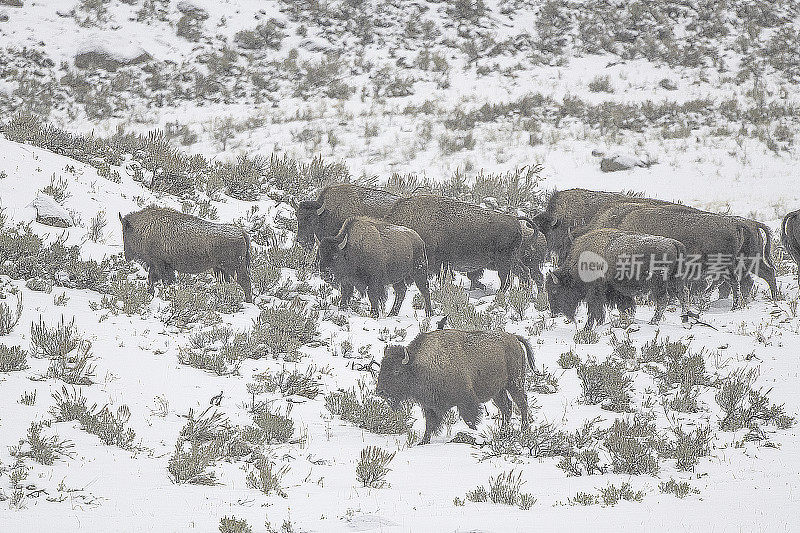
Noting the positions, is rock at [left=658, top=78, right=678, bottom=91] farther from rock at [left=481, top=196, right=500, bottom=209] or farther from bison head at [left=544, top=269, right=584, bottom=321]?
bison head at [left=544, top=269, right=584, bottom=321]

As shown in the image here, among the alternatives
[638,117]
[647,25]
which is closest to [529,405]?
[638,117]

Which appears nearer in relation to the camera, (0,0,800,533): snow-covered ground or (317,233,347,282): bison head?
(0,0,800,533): snow-covered ground

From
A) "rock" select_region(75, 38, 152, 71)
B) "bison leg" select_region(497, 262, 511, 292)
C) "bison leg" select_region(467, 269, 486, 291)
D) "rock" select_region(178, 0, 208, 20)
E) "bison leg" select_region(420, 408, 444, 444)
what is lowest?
"rock" select_region(75, 38, 152, 71)

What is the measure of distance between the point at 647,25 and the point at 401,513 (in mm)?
27896

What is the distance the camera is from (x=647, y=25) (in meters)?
28.8

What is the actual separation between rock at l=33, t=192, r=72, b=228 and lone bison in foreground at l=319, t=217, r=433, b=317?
416cm

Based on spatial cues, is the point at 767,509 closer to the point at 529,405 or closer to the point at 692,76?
the point at 529,405

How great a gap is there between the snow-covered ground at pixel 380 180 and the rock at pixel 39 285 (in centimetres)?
8

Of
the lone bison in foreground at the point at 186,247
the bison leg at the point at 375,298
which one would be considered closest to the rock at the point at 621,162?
the bison leg at the point at 375,298

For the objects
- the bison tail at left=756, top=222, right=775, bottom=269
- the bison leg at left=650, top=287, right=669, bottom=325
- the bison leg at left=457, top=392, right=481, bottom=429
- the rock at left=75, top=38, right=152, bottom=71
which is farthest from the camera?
the rock at left=75, top=38, right=152, bottom=71

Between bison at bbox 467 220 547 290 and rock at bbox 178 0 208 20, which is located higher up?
bison at bbox 467 220 547 290

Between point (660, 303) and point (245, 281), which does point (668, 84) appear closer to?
point (660, 303)

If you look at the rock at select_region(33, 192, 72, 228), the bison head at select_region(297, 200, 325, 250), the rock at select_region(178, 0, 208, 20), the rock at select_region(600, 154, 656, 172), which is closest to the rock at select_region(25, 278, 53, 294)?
the rock at select_region(33, 192, 72, 228)

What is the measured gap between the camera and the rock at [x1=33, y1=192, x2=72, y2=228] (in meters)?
11.2
